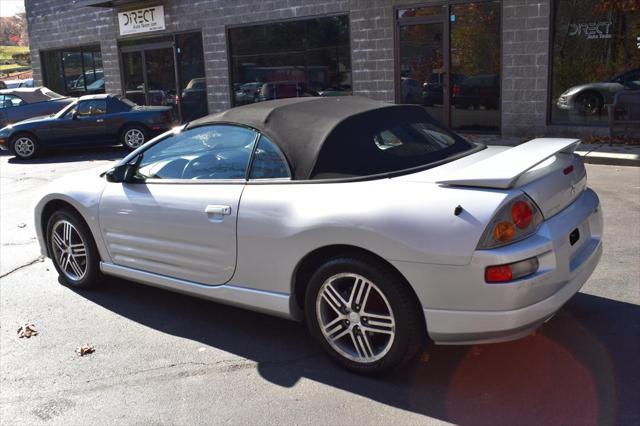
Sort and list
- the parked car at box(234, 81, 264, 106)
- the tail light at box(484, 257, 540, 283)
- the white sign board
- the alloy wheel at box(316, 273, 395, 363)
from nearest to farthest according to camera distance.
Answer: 1. the tail light at box(484, 257, 540, 283)
2. the alloy wheel at box(316, 273, 395, 363)
3. the parked car at box(234, 81, 264, 106)
4. the white sign board

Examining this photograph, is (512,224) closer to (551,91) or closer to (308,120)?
(308,120)

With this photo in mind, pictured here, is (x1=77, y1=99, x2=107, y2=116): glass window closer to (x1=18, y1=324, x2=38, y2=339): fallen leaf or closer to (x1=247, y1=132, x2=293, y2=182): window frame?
(x1=18, y1=324, x2=38, y2=339): fallen leaf

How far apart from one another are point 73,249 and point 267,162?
7.07ft

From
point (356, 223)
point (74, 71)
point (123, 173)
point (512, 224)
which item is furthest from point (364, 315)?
point (74, 71)

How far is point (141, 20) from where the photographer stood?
1961cm

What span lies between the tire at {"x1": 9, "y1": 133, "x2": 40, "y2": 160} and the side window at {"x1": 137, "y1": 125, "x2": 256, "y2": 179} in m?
11.5

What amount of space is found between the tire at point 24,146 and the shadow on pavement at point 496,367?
1162 cm

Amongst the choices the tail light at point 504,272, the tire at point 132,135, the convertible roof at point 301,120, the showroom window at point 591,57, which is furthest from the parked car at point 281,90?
the tail light at point 504,272

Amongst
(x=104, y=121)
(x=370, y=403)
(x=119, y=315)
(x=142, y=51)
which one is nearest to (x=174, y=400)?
(x=370, y=403)

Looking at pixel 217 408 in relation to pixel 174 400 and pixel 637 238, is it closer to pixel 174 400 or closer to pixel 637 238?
pixel 174 400

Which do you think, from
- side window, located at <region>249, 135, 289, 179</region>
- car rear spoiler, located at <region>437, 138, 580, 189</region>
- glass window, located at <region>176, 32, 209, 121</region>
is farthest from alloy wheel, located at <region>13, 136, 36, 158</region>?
car rear spoiler, located at <region>437, 138, 580, 189</region>

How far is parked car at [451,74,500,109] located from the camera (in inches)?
519

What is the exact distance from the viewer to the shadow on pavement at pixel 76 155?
14.5 m

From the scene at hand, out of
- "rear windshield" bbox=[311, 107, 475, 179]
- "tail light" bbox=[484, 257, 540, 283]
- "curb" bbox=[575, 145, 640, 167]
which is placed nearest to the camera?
"tail light" bbox=[484, 257, 540, 283]
